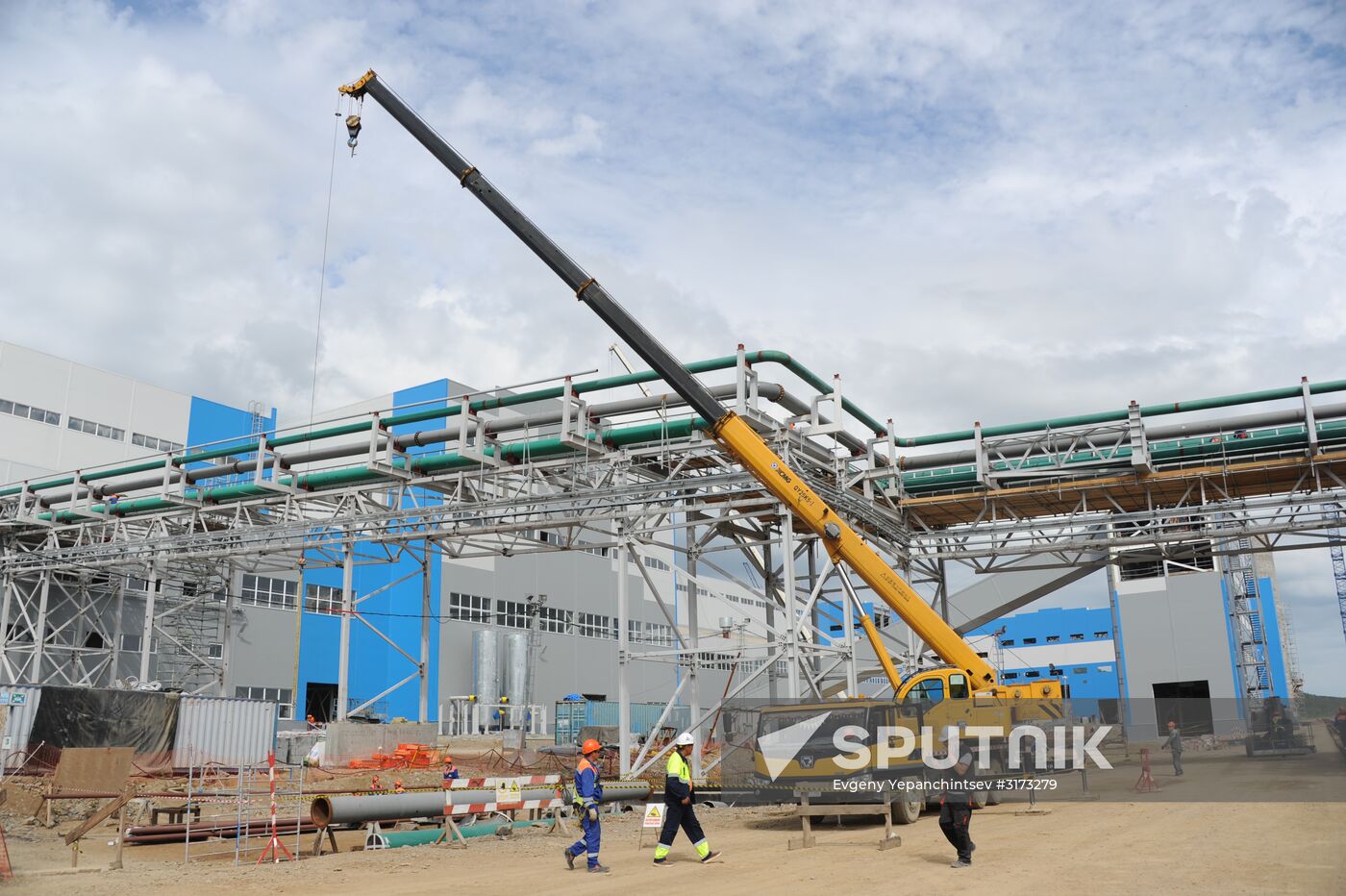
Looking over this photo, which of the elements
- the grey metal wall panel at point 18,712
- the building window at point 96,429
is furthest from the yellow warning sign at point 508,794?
the building window at point 96,429

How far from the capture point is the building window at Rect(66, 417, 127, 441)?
143 ft

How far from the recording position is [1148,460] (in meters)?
24.6

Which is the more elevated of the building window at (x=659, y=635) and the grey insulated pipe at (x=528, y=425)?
the grey insulated pipe at (x=528, y=425)

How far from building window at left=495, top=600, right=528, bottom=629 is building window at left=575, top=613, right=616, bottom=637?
11.5ft

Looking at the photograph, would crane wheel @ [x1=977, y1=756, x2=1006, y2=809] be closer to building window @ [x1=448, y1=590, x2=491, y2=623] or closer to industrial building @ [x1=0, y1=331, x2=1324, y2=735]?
industrial building @ [x1=0, y1=331, x2=1324, y2=735]

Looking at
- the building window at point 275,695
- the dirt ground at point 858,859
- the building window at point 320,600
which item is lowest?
the dirt ground at point 858,859

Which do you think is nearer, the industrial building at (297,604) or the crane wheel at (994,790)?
the crane wheel at (994,790)

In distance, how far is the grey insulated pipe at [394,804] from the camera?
1580 cm

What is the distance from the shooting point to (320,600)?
45625mm

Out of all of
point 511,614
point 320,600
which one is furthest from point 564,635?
point 320,600

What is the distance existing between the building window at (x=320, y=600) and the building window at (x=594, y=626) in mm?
12626

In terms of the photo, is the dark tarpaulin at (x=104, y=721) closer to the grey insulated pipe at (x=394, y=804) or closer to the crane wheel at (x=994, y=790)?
the grey insulated pipe at (x=394, y=804)

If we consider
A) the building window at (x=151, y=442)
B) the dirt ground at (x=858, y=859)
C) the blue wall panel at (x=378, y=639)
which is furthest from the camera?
the building window at (x=151, y=442)

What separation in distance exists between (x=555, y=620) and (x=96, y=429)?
21.7 metres
